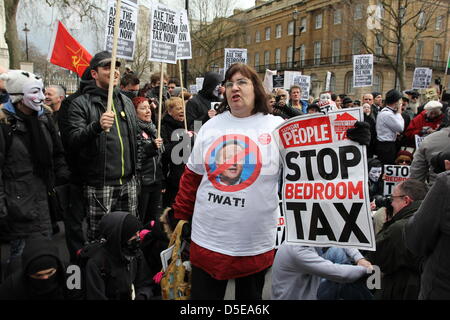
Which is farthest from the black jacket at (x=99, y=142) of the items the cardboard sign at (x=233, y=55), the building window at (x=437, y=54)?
the building window at (x=437, y=54)

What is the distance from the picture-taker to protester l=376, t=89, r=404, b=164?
7113mm

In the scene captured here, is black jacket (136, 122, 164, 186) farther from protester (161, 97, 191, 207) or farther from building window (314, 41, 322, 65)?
building window (314, 41, 322, 65)

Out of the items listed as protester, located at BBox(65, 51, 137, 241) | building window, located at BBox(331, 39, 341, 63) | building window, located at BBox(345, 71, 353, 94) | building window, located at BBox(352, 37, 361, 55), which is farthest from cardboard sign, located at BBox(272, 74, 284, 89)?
building window, located at BBox(331, 39, 341, 63)

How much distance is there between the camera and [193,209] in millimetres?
2691

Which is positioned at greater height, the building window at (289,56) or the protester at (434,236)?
the building window at (289,56)

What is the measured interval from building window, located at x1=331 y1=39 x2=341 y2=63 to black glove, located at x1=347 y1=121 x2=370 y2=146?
48.2 m

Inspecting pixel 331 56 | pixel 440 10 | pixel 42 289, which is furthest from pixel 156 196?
pixel 331 56

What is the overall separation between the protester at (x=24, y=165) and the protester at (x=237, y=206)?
5.08 feet

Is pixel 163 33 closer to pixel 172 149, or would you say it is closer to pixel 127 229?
pixel 172 149

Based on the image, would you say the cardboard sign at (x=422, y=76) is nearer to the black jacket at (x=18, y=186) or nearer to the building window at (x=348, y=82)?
the black jacket at (x=18, y=186)

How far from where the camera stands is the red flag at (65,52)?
534 centimetres

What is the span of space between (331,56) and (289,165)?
4992 cm

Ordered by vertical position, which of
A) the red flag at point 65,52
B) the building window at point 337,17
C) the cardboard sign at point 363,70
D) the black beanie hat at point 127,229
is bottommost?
the black beanie hat at point 127,229
